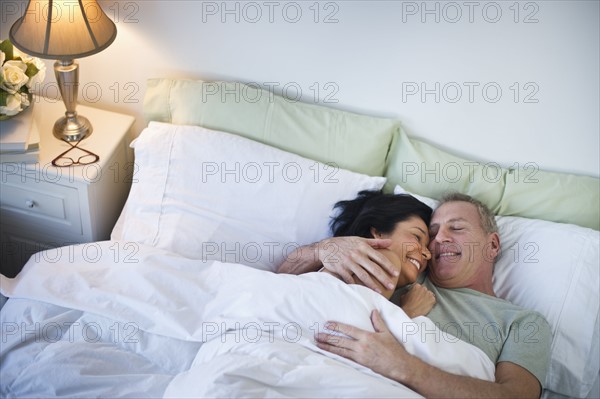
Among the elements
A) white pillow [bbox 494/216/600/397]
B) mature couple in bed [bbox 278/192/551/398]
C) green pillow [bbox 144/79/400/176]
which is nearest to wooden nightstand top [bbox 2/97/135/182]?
green pillow [bbox 144/79/400/176]

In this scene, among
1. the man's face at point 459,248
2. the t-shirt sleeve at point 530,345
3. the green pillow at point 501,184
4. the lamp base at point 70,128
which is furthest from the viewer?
the lamp base at point 70,128

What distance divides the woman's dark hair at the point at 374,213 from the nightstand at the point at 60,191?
78cm

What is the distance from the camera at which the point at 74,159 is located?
6.56ft

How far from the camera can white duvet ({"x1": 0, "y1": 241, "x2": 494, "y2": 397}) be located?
1402 mm

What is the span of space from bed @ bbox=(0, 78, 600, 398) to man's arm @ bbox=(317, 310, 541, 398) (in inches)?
1.3

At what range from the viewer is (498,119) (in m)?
1.97

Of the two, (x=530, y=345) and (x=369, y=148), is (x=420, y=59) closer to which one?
(x=369, y=148)

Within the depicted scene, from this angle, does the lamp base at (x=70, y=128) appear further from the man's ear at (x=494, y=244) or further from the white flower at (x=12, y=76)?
the man's ear at (x=494, y=244)

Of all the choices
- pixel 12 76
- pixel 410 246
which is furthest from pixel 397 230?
pixel 12 76

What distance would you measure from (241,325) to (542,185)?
1.06 meters

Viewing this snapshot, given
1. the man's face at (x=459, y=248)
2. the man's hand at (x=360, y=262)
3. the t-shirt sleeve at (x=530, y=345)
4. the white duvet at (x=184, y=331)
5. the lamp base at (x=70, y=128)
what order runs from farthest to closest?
the lamp base at (x=70, y=128)
the man's face at (x=459, y=248)
the man's hand at (x=360, y=262)
the t-shirt sleeve at (x=530, y=345)
the white duvet at (x=184, y=331)

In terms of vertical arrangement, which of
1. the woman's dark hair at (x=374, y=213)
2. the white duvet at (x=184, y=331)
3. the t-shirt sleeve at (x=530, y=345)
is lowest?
the t-shirt sleeve at (x=530, y=345)

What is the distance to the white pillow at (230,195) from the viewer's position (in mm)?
1909

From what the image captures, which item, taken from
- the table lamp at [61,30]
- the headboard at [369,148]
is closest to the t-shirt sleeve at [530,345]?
the headboard at [369,148]
